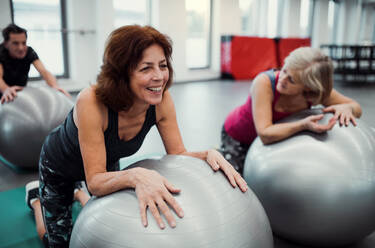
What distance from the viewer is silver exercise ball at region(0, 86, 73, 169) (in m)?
2.53

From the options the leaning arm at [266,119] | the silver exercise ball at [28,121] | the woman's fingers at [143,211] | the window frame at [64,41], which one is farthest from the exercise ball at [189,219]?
the window frame at [64,41]

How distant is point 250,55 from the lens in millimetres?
8680

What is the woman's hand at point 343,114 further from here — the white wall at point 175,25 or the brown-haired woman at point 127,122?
the white wall at point 175,25

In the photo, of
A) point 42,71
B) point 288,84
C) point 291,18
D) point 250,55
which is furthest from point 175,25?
point 288,84

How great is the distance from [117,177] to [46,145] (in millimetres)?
557

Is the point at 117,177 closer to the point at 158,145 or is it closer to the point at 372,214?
the point at 372,214

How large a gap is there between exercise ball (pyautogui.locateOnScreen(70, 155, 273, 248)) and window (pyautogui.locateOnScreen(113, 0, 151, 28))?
6042mm

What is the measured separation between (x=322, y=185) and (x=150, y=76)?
2.83 ft

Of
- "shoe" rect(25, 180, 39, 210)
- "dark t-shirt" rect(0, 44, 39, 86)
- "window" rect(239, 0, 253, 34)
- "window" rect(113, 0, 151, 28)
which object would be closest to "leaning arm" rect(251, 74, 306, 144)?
"shoe" rect(25, 180, 39, 210)

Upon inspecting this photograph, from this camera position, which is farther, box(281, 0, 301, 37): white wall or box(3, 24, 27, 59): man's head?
box(281, 0, 301, 37): white wall

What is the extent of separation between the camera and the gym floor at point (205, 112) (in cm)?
266

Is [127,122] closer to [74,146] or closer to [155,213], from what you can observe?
[74,146]

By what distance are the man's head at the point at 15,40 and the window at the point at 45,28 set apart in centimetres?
308

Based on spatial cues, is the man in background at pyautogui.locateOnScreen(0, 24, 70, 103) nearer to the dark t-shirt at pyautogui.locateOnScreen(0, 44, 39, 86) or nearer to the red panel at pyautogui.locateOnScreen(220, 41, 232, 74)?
the dark t-shirt at pyautogui.locateOnScreen(0, 44, 39, 86)
